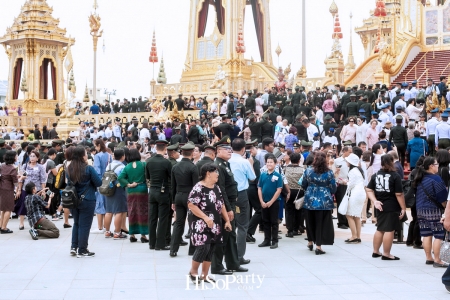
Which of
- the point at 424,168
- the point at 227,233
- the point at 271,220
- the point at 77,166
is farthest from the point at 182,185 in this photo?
the point at 424,168

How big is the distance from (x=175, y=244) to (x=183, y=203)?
769 mm

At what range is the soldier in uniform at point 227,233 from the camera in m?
8.84

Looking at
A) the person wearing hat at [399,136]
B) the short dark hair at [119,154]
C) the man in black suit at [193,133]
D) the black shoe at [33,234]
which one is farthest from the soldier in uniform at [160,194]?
the man in black suit at [193,133]

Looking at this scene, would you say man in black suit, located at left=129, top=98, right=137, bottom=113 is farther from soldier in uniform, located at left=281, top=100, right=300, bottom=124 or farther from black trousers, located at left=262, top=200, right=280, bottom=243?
black trousers, located at left=262, top=200, right=280, bottom=243

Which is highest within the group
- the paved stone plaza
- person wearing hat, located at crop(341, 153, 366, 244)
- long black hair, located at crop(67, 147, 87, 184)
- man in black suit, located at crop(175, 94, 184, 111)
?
man in black suit, located at crop(175, 94, 184, 111)

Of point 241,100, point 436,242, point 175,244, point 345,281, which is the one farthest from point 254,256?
point 241,100

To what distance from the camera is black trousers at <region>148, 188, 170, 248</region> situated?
10.9 metres

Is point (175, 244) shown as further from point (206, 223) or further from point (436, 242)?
point (436, 242)

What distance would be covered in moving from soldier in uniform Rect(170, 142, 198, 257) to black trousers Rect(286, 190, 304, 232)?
8.94 ft

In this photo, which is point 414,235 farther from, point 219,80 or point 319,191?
point 219,80

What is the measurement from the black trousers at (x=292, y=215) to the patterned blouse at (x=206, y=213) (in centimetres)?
418

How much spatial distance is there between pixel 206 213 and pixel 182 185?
79.1 inches

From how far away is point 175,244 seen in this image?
1031cm

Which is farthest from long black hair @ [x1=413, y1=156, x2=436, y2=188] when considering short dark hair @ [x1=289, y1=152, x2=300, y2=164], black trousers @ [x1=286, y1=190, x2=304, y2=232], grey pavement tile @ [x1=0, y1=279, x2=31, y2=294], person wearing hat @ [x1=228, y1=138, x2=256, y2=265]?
grey pavement tile @ [x1=0, y1=279, x2=31, y2=294]
